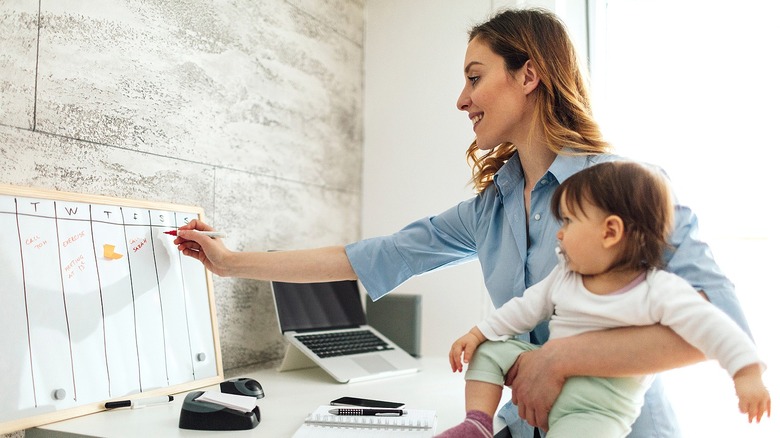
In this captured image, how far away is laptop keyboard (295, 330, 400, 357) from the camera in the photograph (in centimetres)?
191

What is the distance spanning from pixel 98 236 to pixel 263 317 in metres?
0.71

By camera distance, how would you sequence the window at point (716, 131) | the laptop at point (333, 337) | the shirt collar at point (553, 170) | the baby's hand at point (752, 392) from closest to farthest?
the baby's hand at point (752, 392)
the shirt collar at point (553, 170)
the laptop at point (333, 337)
the window at point (716, 131)

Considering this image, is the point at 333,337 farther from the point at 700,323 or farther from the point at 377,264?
the point at 700,323

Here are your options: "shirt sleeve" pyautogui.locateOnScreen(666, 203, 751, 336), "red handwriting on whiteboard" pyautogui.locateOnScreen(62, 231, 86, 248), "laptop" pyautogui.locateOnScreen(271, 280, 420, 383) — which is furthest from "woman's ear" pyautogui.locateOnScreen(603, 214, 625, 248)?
"red handwriting on whiteboard" pyautogui.locateOnScreen(62, 231, 86, 248)

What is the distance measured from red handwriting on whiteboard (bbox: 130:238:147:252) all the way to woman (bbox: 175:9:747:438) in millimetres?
81

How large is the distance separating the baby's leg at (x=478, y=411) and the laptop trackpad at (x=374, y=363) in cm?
76

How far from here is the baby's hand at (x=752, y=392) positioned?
0.97 meters

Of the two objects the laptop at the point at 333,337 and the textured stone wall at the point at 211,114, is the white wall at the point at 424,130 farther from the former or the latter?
the laptop at the point at 333,337

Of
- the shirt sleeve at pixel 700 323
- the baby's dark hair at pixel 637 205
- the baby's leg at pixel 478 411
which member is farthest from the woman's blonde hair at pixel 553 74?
the baby's leg at pixel 478 411

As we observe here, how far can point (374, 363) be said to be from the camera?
6.38 ft

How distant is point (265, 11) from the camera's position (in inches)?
82.0

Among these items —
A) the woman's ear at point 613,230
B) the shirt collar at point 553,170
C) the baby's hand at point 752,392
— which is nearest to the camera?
the baby's hand at point 752,392

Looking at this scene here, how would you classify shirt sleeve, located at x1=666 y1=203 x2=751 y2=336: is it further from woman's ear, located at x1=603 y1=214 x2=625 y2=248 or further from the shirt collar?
the shirt collar

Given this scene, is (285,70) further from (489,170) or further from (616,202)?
(616,202)
